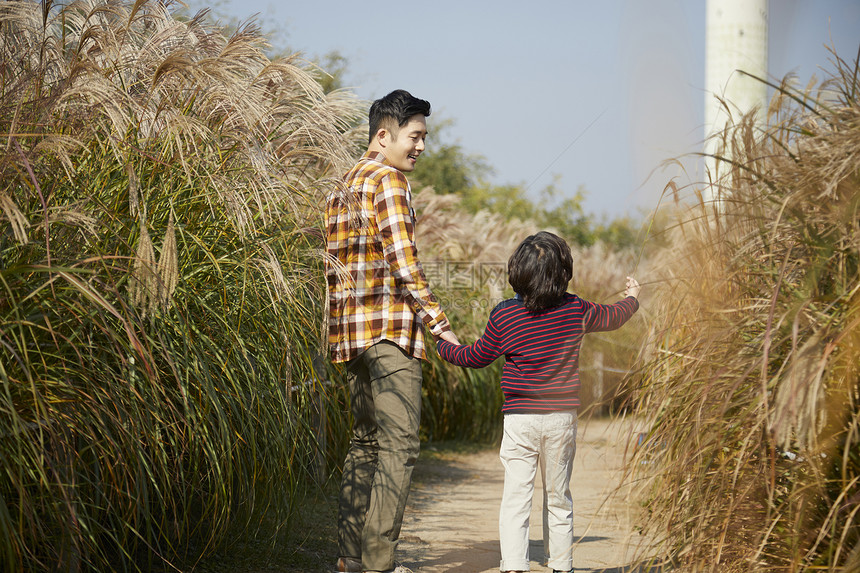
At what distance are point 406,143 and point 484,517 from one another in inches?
102

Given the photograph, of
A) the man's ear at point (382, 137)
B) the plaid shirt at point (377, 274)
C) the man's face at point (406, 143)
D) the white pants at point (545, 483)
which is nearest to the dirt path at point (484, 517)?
the white pants at point (545, 483)

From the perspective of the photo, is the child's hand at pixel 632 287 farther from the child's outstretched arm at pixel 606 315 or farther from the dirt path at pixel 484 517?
the dirt path at pixel 484 517

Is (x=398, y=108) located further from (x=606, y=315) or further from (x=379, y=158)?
(x=606, y=315)

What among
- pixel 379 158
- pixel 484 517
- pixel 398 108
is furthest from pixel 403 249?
pixel 484 517

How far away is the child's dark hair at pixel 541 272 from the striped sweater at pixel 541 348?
7cm

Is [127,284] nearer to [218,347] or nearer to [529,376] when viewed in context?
[218,347]

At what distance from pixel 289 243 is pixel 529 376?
1314 millimetres

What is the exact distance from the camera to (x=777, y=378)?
210cm

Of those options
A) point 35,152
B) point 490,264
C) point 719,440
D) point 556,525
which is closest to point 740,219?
point 719,440

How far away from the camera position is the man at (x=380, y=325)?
10.5 feet

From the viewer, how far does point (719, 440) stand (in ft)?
7.46

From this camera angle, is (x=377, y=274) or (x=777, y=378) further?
(x=377, y=274)

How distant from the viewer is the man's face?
3482 mm

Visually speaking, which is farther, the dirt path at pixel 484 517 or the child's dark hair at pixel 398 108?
the child's dark hair at pixel 398 108
